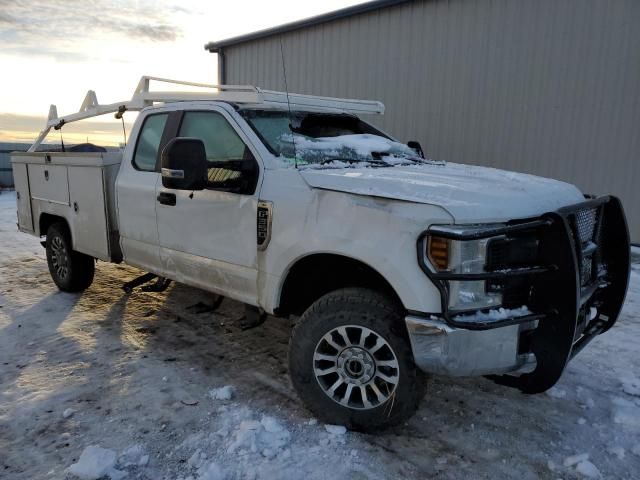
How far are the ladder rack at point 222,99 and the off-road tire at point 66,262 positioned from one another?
1.40 metres

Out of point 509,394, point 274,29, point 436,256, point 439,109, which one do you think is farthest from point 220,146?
point 274,29

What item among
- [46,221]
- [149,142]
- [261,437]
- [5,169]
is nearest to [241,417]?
[261,437]

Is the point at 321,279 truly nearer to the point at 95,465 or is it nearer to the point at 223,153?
the point at 223,153

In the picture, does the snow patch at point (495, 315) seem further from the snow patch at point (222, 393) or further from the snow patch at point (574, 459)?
the snow patch at point (222, 393)

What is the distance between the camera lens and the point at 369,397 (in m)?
2.93

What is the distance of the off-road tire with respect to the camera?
18.0 feet

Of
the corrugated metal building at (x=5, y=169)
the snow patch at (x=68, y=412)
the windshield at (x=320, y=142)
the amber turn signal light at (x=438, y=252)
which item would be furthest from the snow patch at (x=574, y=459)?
the corrugated metal building at (x=5, y=169)

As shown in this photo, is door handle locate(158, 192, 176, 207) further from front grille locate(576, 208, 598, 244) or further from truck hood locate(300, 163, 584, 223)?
front grille locate(576, 208, 598, 244)

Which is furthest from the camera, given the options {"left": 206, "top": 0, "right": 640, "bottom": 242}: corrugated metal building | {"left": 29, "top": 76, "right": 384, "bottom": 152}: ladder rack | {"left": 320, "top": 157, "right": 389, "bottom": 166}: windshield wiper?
{"left": 206, "top": 0, "right": 640, "bottom": 242}: corrugated metal building

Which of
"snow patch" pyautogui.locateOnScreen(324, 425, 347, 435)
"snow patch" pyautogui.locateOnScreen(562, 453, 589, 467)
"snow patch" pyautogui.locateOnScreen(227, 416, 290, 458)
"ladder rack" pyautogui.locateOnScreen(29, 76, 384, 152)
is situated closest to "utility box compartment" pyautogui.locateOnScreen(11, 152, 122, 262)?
"ladder rack" pyautogui.locateOnScreen(29, 76, 384, 152)

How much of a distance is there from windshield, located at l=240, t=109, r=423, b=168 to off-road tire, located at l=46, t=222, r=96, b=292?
116 inches

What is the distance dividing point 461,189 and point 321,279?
43.0 inches

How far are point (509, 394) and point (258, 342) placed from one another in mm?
2027

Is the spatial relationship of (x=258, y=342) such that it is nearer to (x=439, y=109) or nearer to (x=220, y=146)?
(x=220, y=146)
